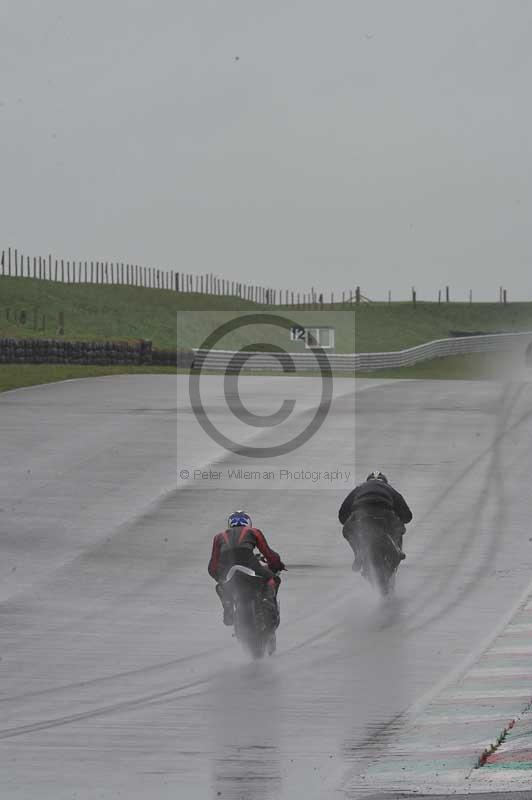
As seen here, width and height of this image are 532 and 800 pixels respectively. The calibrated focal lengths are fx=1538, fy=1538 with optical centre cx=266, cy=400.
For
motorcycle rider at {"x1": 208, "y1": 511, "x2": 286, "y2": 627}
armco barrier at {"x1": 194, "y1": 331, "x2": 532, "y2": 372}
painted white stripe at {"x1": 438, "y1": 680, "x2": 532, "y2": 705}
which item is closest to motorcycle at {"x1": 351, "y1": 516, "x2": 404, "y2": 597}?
motorcycle rider at {"x1": 208, "y1": 511, "x2": 286, "y2": 627}

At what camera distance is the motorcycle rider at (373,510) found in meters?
16.5

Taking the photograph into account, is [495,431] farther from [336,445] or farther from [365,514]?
[365,514]

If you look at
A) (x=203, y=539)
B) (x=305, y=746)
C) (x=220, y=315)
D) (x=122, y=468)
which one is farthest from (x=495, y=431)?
(x=220, y=315)

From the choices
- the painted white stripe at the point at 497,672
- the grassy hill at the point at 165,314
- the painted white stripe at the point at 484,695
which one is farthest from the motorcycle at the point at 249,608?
the grassy hill at the point at 165,314

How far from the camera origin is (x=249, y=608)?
13.1 metres

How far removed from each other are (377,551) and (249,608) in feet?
11.9

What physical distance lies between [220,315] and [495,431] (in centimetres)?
8150

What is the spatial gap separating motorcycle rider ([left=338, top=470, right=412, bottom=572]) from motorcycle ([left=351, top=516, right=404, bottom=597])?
0.03m

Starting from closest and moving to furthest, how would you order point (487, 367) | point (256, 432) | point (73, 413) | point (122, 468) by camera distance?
point (122, 468) → point (256, 432) → point (73, 413) → point (487, 367)

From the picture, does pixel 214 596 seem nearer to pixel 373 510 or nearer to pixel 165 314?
pixel 373 510

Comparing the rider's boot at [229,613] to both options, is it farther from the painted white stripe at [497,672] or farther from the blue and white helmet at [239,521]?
the painted white stripe at [497,672]

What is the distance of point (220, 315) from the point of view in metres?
114

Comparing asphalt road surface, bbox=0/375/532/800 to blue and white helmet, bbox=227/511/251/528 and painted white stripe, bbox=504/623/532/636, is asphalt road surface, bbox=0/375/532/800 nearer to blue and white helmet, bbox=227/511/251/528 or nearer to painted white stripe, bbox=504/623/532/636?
painted white stripe, bbox=504/623/532/636

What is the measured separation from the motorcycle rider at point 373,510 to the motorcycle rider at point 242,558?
296 cm
